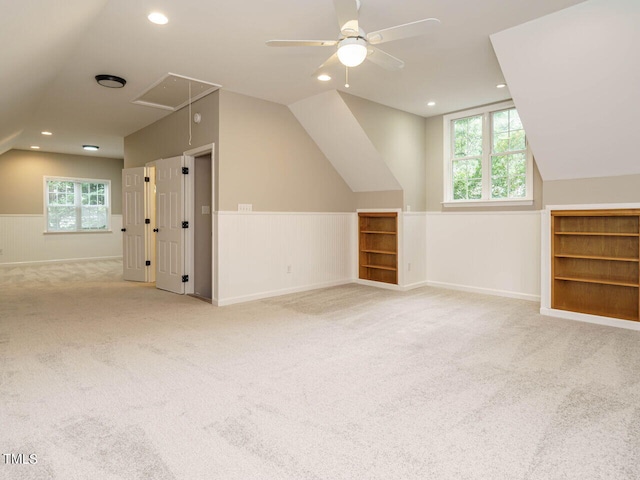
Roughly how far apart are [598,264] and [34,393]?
513cm

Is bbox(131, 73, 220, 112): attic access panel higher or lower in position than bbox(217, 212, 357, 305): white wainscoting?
higher

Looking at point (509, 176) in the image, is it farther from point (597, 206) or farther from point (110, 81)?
point (110, 81)

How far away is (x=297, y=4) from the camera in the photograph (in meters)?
2.88

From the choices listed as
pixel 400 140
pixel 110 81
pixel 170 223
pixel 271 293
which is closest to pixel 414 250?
pixel 400 140

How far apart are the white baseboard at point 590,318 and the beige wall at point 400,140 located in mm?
2406

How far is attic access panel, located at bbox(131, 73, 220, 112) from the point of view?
14.7 ft

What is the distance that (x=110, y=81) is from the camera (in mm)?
4367

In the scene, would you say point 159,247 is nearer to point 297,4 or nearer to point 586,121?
point 297,4

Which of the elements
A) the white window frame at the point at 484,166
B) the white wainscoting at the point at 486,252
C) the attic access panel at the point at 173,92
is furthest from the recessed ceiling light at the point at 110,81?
the white wainscoting at the point at 486,252

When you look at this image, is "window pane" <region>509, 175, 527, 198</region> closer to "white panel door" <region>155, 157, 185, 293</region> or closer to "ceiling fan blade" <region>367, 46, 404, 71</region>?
"ceiling fan blade" <region>367, 46, 404, 71</region>

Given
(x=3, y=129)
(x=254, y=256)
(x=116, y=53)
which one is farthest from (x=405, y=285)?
(x=3, y=129)

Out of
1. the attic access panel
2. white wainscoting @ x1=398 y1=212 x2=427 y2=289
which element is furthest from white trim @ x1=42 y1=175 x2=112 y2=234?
white wainscoting @ x1=398 y1=212 x2=427 y2=289

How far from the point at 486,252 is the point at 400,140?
205 centimetres

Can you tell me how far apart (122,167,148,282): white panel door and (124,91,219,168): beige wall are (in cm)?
34
